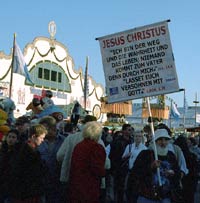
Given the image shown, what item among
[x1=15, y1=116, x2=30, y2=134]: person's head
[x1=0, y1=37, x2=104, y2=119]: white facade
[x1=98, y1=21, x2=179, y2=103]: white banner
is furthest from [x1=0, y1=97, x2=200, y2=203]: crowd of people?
[x1=0, y1=37, x2=104, y2=119]: white facade

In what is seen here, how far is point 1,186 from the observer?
6.29m

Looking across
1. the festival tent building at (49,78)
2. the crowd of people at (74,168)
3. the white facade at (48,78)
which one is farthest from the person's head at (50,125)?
the white facade at (48,78)

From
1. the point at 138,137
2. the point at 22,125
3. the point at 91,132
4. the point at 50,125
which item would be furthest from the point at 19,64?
the point at 91,132

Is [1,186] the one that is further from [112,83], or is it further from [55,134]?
[112,83]

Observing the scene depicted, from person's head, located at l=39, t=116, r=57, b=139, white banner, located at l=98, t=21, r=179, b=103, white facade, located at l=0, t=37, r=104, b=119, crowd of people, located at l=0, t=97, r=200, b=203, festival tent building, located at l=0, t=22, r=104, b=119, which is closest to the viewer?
crowd of people, located at l=0, t=97, r=200, b=203

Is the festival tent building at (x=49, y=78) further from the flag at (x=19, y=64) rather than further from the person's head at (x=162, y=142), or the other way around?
the person's head at (x=162, y=142)

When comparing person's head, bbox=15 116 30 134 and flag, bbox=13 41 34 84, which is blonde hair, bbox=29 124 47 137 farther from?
flag, bbox=13 41 34 84

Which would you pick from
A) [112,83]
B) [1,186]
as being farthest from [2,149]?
[112,83]

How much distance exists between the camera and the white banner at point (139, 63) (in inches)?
278

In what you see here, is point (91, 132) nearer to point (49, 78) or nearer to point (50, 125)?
point (50, 125)

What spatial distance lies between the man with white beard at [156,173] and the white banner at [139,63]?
0.80 metres

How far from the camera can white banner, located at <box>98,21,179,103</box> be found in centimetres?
706

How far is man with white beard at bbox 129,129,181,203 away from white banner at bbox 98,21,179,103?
2.62 ft

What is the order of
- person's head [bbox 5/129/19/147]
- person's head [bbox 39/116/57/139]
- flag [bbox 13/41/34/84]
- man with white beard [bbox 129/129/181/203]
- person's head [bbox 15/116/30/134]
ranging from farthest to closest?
flag [bbox 13/41/34/84]
person's head [bbox 15/116/30/134]
person's head [bbox 39/116/57/139]
person's head [bbox 5/129/19/147]
man with white beard [bbox 129/129/181/203]
